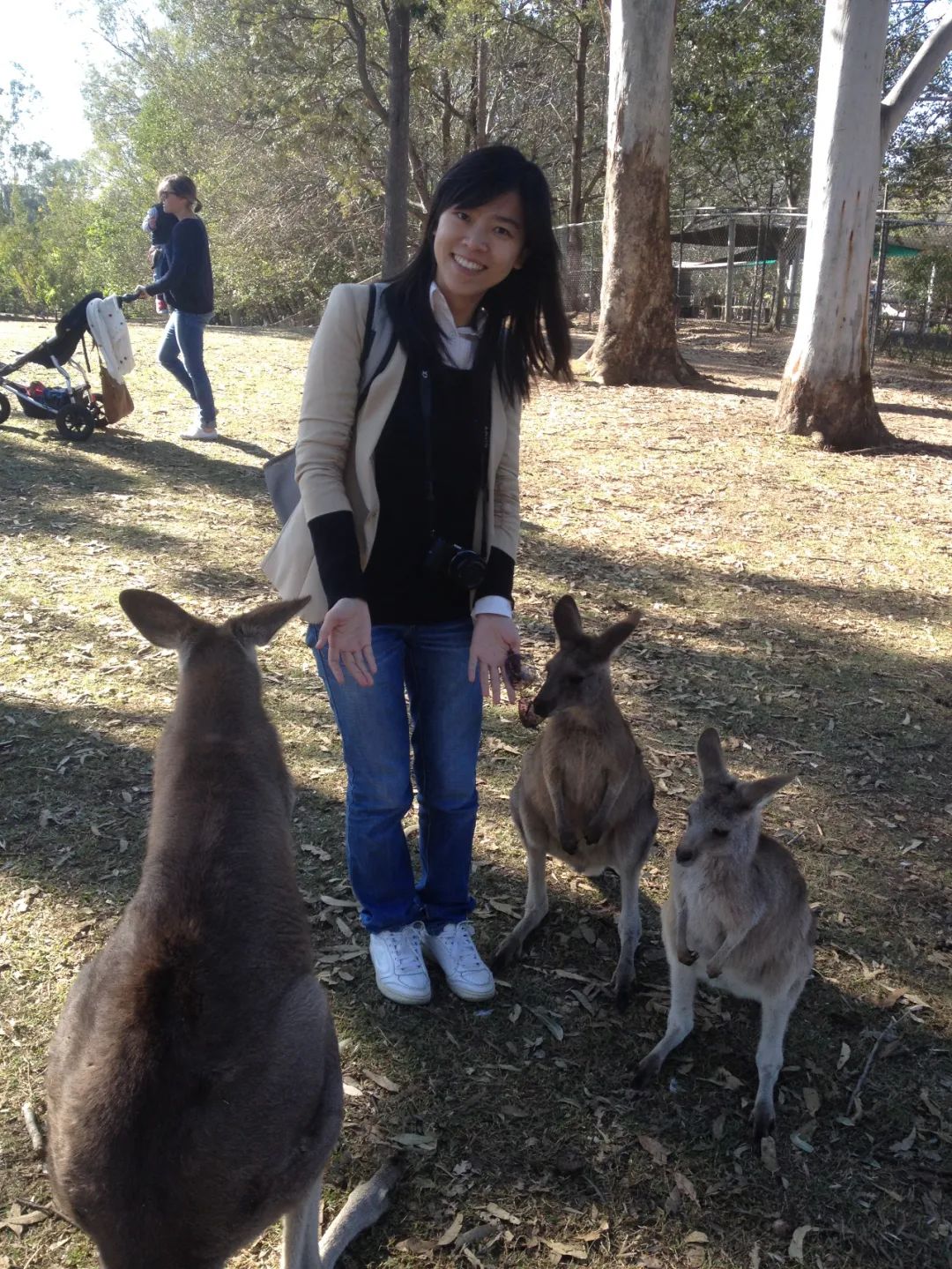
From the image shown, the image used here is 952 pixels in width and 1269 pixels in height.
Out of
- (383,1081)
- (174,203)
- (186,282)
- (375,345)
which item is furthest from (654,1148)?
(174,203)

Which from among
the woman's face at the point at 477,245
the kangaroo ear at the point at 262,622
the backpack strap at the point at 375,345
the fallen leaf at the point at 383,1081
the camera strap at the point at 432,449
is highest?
the woman's face at the point at 477,245

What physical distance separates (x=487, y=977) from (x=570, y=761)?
604 millimetres

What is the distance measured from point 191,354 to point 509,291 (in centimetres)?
538

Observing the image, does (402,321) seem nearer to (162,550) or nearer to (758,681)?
(758,681)

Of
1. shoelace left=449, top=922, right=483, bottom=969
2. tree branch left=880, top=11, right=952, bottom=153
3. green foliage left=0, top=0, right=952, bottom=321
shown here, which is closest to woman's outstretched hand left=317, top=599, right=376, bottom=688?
shoelace left=449, top=922, right=483, bottom=969

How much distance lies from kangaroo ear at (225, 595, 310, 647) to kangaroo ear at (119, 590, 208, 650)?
0.07 m

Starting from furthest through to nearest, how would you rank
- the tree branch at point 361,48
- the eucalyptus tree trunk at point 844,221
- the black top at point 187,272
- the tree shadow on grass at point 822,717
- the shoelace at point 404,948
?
the tree branch at point 361,48
the eucalyptus tree trunk at point 844,221
the black top at point 187,272
the tree shadow on grass at point 822,717
the shoelace at point 404,948

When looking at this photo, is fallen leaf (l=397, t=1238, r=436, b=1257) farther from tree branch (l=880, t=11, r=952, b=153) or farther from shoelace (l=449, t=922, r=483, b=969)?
tree branch (l=880, t=11, r=952, b=153)

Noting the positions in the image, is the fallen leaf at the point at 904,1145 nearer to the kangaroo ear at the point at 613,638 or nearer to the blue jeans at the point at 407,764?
the blue jeans at the point at 407,764

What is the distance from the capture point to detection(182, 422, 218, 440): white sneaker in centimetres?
743

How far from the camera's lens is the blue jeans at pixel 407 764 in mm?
2326

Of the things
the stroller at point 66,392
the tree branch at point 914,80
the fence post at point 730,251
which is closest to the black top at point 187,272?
the stroller at point 66,392

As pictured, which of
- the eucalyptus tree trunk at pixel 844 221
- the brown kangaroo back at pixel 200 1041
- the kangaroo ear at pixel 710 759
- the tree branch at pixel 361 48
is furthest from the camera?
the tree branch at pixel 361 48

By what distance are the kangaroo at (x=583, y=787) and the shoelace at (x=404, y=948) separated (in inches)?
10.1
